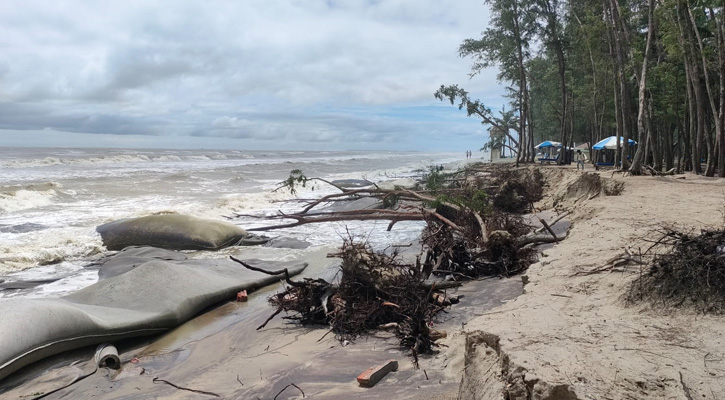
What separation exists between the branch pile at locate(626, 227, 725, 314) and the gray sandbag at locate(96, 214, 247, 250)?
9.44 m

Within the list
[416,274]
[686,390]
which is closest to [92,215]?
[416,274]

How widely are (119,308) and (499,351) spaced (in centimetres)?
482

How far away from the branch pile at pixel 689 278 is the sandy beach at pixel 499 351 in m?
0.14

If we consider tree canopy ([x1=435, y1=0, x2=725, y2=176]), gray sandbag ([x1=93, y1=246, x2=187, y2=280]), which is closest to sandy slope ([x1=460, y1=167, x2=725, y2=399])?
gray sandbag ([x1=93, y1=246, x2=187, y2=280])

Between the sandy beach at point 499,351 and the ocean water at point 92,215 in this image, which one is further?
the ocean water at point 92,215

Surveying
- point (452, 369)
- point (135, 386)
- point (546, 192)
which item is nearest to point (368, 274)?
point (452, 369)

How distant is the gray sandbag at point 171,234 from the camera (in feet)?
38.2

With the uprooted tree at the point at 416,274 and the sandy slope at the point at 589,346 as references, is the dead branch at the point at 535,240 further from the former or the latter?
the sandy slope at the point at 589,346

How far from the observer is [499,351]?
3193 mm

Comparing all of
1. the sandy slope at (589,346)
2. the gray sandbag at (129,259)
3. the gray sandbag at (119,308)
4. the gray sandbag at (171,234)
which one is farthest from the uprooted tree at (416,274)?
the gray sandbag at (171,234)

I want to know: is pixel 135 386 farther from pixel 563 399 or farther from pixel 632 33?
pixel 632 33

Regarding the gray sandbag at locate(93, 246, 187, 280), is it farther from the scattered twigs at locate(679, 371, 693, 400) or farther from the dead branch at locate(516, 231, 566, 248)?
the scattered twigs at locate(679, 371, 693, 400)

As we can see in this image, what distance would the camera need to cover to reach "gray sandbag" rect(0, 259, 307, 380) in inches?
194

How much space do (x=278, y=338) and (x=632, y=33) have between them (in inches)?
899
